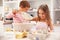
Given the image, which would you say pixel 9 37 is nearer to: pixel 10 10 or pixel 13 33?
pixel 13 33

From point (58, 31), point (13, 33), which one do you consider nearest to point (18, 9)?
point (13, 33)

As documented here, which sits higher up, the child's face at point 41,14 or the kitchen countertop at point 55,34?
the child's face at point 41,14

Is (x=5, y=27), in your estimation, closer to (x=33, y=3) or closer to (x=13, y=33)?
(x=13, y=33)

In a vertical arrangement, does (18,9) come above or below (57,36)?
above

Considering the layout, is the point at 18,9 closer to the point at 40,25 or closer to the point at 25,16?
the point at 25,16

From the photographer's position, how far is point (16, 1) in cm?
78

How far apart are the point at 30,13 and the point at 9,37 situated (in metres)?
0.20

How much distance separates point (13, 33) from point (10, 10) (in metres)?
0.14

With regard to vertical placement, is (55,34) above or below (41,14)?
below

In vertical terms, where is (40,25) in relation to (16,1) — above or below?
below

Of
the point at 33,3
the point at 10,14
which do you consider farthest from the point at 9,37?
the point at 33,3

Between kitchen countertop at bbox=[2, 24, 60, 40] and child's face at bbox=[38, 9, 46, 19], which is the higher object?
child's face at bbox=[38, 9, 46, 19]

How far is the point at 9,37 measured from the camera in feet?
2.64

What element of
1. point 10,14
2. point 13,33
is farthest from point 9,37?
point 10,14
